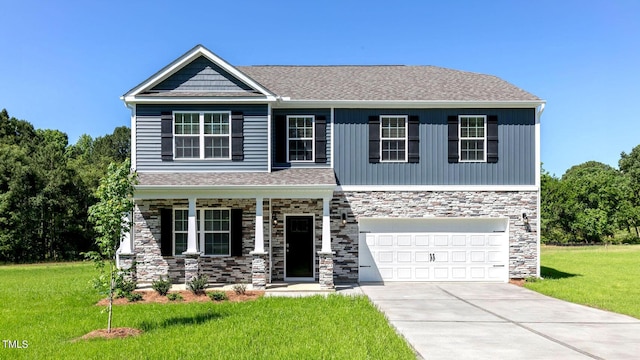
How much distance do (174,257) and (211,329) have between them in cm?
703

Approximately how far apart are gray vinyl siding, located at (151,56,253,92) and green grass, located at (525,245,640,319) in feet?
38.0

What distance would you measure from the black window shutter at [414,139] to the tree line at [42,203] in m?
22.1

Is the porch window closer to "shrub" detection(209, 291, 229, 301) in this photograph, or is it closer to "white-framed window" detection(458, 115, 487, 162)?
"white-framed window" detection(458, 115, 487, 162)

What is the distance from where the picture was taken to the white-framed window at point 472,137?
17.2 metres

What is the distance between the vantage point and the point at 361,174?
17047 millimetres

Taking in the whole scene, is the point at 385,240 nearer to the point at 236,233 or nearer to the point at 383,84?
the point at 236,233

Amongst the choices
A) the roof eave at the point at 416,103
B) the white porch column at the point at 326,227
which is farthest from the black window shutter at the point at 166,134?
the white porch column at the point at 326,227

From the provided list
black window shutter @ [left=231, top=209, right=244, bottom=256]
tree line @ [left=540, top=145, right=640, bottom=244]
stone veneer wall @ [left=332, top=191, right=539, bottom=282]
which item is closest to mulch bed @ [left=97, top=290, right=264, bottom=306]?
black window shutter @ [left=231, top=209, right=244, bottom=256]

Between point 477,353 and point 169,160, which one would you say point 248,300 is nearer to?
point 169,160

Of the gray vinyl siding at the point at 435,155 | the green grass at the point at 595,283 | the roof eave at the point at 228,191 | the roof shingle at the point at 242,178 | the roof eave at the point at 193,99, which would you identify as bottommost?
the green grass at the point at 595,283

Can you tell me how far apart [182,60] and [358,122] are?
6.18 metres

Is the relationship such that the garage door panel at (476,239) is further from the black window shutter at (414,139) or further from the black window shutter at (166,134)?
the black window shutter at (166,134)

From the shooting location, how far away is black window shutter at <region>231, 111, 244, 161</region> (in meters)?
16.3

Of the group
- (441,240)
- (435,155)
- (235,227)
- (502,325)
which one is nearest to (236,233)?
(235,227)
